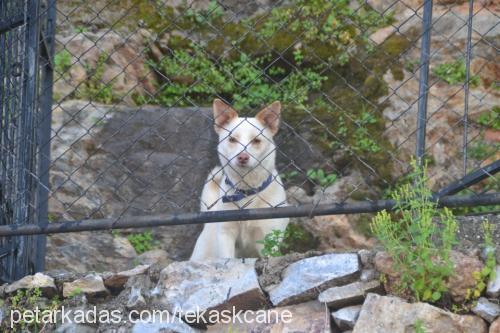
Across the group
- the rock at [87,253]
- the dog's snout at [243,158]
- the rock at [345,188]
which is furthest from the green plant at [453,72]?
the rock at [87,253]

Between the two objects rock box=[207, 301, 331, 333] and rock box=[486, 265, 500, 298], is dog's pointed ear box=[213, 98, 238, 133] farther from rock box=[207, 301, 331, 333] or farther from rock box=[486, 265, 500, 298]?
rock box=[486, 265, 500, 298]

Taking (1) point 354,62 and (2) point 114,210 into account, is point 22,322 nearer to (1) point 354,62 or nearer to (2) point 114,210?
(2) point 114,210

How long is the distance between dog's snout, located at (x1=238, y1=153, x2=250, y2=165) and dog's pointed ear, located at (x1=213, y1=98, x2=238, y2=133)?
354 mm

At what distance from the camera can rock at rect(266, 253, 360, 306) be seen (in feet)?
11.2

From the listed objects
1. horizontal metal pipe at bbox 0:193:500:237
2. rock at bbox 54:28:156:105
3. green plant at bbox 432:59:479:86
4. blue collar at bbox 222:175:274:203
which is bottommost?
horizontal metal pipe at bbox 0:193:500:237

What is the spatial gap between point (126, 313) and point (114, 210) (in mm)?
3314

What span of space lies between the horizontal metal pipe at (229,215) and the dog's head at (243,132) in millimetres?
1891

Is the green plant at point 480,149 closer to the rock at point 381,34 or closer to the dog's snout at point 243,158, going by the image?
the rock at point 381,34

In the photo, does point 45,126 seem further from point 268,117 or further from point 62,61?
point 62,61

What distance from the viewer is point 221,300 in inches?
138

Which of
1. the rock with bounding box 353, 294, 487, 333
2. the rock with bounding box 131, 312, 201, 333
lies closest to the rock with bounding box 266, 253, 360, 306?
the rock with bounding box 353, 294, 487, 333

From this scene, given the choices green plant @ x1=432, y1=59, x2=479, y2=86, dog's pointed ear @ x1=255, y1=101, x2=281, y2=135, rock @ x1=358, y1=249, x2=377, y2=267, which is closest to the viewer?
rock @ x1=358, y1=249, x2=377, y2=267

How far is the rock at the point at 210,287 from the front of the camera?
3.50 meters

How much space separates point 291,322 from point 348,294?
261mm
